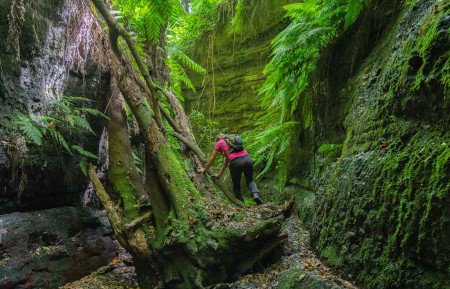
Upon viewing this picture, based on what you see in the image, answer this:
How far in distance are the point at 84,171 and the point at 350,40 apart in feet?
15.4

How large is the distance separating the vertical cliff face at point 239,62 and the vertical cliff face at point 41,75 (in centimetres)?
552

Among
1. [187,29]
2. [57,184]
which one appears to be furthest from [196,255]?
[187,29]

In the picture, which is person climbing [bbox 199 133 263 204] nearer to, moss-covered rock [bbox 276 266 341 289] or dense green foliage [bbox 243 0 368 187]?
dense green foliage [bbox 243 0 368 187]

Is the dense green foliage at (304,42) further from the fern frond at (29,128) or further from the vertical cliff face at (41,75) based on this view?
the fern frond at (29,128)

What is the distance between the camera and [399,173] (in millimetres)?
3201

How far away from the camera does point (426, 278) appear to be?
2.66 m

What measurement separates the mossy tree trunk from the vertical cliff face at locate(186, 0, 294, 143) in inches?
213

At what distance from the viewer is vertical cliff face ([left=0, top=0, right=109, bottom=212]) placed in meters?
4.48

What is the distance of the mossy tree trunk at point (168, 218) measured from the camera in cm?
437

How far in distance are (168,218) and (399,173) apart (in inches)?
112

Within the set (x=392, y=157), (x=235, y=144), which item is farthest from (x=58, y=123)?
(x=392, y=157)

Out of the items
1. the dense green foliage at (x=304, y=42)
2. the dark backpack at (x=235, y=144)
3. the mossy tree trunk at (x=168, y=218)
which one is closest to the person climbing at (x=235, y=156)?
the dark backpack at (x=235, y=144)

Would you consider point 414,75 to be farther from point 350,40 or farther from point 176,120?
point 176,120

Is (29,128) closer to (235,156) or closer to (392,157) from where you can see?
(235,156)
